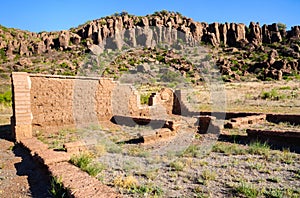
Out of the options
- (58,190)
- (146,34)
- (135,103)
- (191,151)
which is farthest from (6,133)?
(146,34)

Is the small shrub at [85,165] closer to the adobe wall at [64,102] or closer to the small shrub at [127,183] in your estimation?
the small shrub at [127,183]

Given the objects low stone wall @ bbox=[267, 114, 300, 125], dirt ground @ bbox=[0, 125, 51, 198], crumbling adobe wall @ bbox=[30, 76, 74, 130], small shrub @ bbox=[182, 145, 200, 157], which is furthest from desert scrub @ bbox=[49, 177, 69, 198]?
low stone wall @ bbox=[267, 114, 300, 125]

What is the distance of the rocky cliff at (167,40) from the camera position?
46.1 metres

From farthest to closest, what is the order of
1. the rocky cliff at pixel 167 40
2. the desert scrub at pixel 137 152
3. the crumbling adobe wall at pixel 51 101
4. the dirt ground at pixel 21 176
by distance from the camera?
the rocky cliff at pixel 167 40 → the crumbling adobe wall at pixel 51 101 → the desert scrub at pixel 137 152 → the dirt ground at pixel 21 176

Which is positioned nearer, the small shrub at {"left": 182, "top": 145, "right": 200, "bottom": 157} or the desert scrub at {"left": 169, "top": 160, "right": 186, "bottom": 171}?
the desert scrub at {"left": 169, "top": 160, "right": 186, "bottom": 171}

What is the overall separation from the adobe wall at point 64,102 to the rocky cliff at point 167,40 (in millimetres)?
27696

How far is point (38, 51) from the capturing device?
184ft

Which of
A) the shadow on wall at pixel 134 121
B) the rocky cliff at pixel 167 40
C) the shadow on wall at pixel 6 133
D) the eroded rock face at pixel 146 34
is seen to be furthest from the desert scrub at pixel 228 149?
the eroded rock face at pixel 146 34

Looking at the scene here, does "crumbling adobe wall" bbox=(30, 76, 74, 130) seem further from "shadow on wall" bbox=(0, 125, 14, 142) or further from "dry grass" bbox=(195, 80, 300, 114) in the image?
"dry grass" bbox=(195, 80, 300, 114)

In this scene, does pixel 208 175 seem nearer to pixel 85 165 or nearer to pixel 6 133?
pixel 85 165

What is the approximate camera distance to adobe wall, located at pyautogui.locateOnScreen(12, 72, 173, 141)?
980 cm

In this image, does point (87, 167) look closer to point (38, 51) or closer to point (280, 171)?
point (280, 171)

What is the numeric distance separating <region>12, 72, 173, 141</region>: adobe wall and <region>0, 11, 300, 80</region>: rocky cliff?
27696 millimetres

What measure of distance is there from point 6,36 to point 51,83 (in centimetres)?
6882
